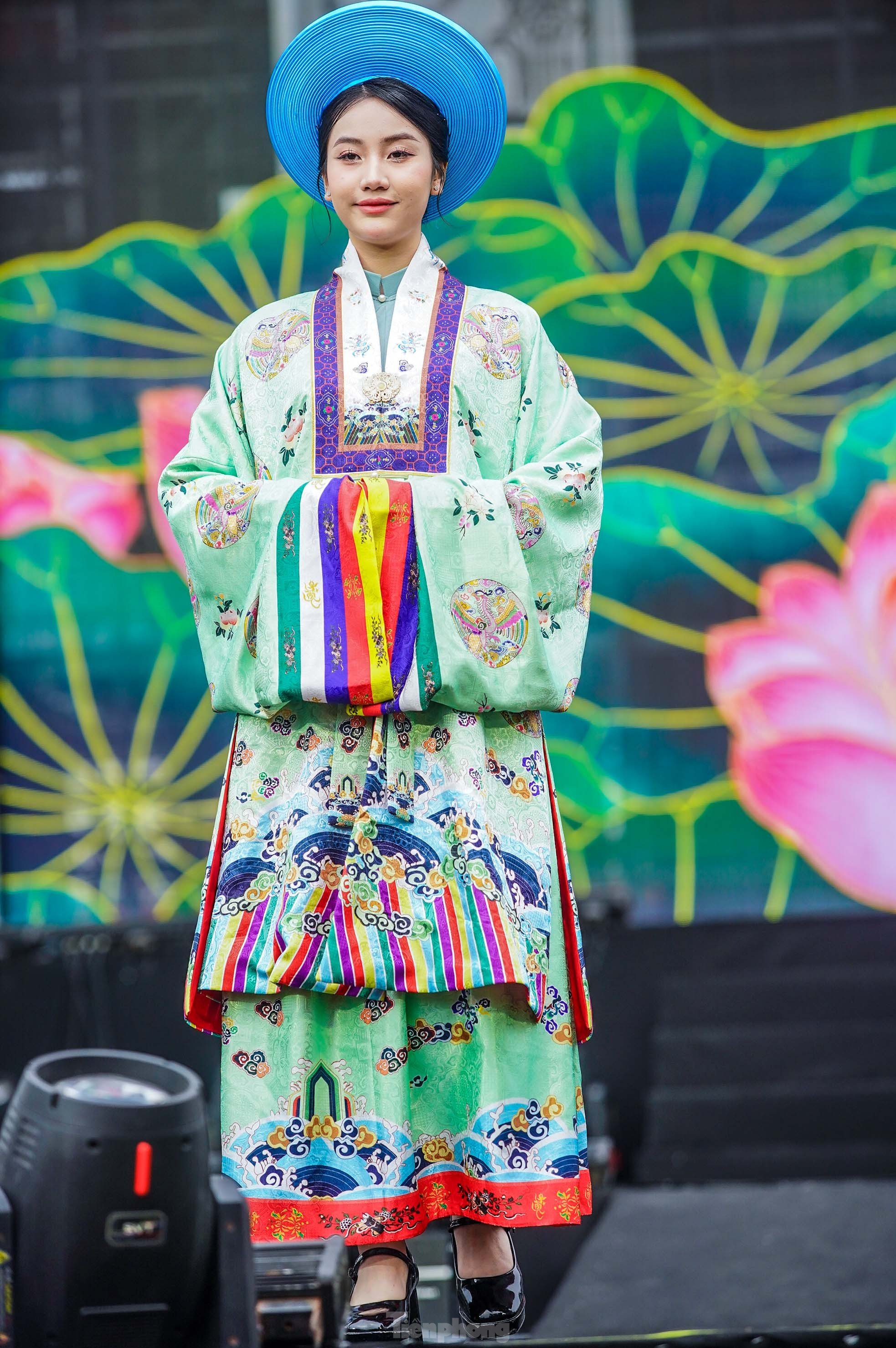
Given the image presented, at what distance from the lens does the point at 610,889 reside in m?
4.51

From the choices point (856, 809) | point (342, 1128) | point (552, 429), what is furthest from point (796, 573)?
point (342, 1128)

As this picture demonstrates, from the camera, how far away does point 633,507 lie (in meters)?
4.59

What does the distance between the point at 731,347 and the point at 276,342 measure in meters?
2.90

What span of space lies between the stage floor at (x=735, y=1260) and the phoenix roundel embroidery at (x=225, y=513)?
1.48 meters

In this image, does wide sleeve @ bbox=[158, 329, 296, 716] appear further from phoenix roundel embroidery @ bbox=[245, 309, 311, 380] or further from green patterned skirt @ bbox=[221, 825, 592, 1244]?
green patterned skirt @ bbox=[221, 825, 592, 1244]

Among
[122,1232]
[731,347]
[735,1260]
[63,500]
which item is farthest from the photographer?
[63,500]

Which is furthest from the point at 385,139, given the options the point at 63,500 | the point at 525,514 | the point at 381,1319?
the point at 63,500

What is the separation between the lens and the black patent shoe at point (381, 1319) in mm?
1739

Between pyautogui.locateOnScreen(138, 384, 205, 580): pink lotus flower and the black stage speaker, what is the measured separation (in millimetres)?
3221

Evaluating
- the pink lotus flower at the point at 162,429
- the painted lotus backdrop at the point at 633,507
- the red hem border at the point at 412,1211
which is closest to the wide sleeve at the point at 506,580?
the red hem border at the point at 412,1211

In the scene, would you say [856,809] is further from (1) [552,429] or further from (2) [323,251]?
(1) [552,429]

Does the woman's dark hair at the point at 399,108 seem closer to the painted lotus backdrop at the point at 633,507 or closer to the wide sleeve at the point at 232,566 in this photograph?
the wide sleeve at the point at 232,566

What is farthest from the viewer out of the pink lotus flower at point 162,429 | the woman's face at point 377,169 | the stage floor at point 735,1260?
the pink lotus flower at point 162,429

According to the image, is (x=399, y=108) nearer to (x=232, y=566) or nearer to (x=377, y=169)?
(x=377, y=169)
